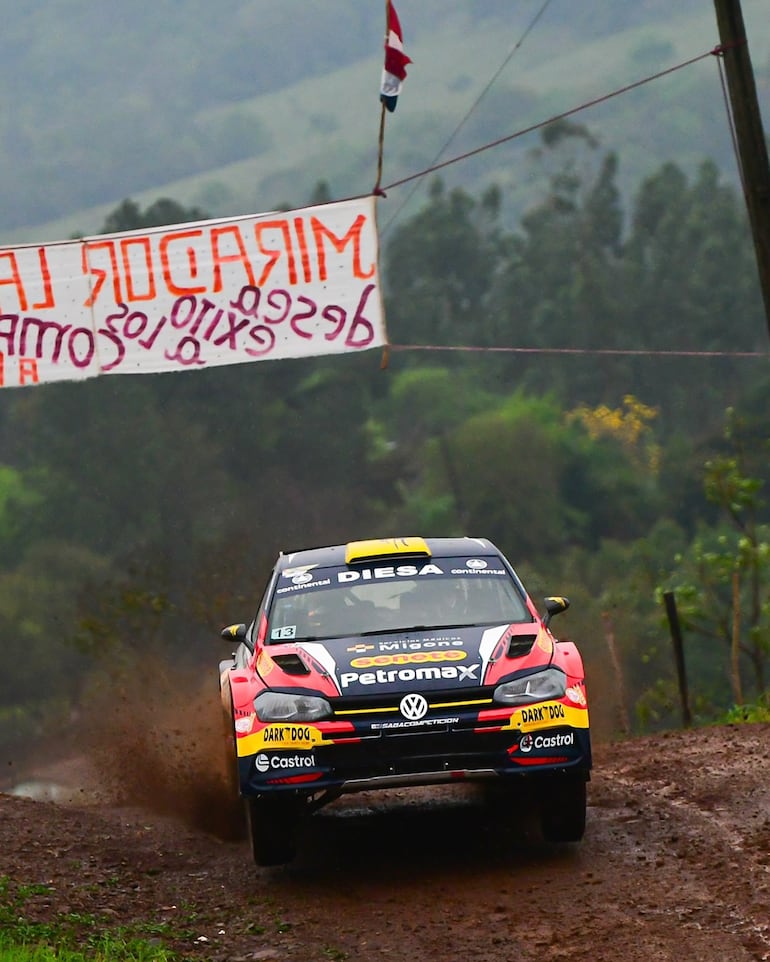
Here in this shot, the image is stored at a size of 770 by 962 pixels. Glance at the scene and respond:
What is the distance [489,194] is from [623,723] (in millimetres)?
113174

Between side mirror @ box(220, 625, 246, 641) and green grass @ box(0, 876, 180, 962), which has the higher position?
side mirror @ box(220, 625, 246, 641)

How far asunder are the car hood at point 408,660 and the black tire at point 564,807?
696mm

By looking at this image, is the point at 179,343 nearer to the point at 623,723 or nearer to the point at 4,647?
the point at 623,723

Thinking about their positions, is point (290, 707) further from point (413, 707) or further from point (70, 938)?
point (70, 938)

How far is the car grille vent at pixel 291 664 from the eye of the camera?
837cm

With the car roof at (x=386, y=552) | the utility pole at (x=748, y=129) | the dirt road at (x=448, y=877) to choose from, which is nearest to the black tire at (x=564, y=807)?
the dirt road at (x=448, y=877)

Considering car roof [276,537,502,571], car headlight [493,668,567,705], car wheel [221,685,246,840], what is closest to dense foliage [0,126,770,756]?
car wheel [221,685,246,840]

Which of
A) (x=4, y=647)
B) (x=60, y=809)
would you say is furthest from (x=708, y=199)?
(x=60, y=809)

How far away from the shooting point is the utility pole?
11.5 meters

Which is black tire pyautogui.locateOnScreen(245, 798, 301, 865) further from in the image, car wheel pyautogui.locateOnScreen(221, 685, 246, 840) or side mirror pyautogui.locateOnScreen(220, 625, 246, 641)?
side mirror pyautogui.locateOnScreen(220, 625, 246, 641)

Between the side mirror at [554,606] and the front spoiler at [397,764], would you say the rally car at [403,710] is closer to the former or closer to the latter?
the front spoiler at [397,764]

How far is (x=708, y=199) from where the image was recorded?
123875 millimetres

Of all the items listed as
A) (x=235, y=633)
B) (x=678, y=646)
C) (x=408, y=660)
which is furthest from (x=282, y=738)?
(x=678, y=646)

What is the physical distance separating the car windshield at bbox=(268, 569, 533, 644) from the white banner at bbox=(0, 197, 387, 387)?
3422mm
